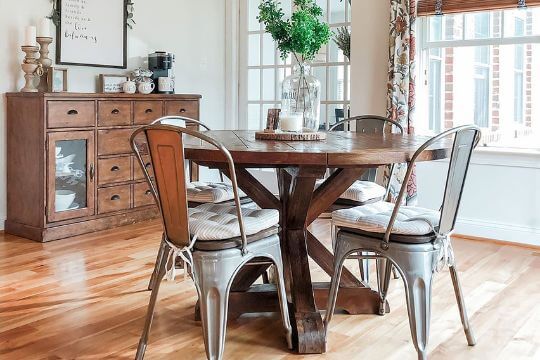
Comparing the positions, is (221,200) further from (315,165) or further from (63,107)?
(63,107)

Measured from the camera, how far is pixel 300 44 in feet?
9.16

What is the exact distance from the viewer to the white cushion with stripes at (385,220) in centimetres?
223

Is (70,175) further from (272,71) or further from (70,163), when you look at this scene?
(272,71)

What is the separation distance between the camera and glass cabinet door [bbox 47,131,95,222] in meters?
4.17

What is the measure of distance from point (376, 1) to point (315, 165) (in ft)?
9.85

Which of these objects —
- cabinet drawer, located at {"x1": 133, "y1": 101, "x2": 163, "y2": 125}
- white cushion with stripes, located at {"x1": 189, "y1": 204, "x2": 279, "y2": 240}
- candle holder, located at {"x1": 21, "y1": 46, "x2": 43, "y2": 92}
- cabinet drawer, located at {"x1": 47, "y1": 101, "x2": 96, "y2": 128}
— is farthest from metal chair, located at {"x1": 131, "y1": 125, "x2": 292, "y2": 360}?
cabinet drawer, located at {"x1": 133, "y1": 101, "x2": 163, "y2": 125}

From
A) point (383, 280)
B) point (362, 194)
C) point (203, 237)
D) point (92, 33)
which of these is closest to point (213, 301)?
point (203, 237)

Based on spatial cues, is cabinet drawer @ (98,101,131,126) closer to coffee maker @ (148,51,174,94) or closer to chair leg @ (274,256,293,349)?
coffee maker @ (148,51,174,94)

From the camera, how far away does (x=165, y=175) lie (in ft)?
6.93

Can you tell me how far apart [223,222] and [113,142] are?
255cm

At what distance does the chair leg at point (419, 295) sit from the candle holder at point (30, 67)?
3.17m

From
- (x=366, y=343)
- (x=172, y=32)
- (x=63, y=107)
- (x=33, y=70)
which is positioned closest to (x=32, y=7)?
(x=33, y=70)

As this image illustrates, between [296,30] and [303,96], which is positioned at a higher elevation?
[296,30]

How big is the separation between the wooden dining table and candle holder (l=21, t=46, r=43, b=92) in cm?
229
